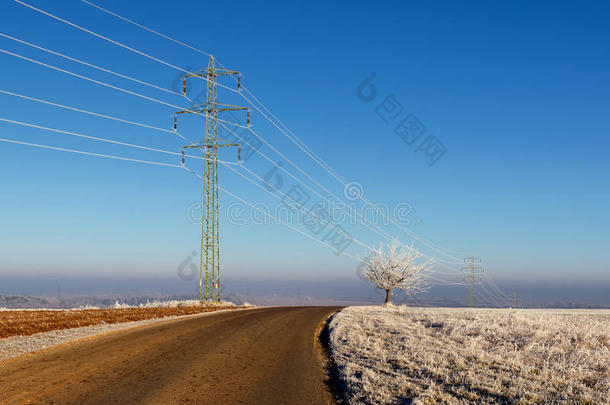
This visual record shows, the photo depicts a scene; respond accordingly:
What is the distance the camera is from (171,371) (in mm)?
12664

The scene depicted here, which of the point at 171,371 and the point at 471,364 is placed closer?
the point at 171,371

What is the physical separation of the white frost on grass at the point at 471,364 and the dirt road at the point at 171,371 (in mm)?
1353

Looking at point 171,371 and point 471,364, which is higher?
point 171,371

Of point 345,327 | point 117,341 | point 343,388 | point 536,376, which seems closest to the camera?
point 343,388

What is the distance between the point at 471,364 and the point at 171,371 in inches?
327

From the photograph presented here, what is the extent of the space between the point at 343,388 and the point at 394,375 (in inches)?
68.0

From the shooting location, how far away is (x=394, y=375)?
1222 centimetres

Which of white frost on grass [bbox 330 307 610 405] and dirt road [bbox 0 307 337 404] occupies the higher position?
dirt road [bbox 0 307 337 404]

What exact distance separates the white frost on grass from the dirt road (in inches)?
53.3

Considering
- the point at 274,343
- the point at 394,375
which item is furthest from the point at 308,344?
the point at 394,375

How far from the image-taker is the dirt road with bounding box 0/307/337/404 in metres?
10.2

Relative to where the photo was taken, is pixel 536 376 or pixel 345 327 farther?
pixel 345 327

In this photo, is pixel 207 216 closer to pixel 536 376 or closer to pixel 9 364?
pixel 9 364

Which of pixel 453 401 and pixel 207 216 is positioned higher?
pixel 207 216
